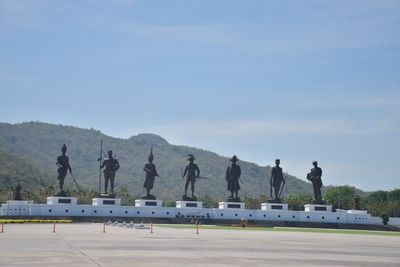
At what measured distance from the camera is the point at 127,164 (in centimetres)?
18062

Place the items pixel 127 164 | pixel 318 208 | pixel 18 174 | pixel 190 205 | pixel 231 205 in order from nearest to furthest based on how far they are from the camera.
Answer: pixel 190 205 → pixel 231 205 → pixel 318 208 → pixel 18 174 → pixel 127 164

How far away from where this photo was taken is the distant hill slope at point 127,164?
160375mm

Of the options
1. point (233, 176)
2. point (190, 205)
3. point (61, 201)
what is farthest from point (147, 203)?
point (233, 176)

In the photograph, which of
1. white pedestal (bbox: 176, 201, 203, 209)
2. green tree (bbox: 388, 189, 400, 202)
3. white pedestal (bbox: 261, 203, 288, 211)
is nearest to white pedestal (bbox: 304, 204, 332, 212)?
white pedestal (bbox: 261, 203, 288, 211)

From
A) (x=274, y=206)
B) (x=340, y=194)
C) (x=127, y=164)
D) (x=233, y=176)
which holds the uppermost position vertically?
(x=127, y=164)

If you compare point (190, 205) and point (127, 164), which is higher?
point (127, 164)

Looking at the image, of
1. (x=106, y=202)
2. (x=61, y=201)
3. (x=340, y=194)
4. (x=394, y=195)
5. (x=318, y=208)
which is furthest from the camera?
(x=394, y=195)

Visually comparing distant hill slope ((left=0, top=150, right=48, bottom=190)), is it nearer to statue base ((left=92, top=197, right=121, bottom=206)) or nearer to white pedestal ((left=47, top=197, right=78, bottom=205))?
statue base ((left=92, top=197, right=121, bottom=206))

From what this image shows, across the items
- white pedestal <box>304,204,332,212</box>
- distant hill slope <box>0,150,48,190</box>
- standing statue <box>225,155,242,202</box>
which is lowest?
white pedestal <box>304,204,332,212</box>

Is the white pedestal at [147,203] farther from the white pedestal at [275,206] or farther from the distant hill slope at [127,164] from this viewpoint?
the distant hill slope at [127,164]

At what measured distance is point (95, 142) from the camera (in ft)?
651

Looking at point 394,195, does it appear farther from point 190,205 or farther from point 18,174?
point 190,205

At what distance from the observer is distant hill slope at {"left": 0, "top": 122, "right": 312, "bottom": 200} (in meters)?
160

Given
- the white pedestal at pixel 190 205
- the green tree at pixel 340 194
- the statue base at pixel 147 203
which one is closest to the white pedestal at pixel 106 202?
the statue base at pixel 147 203
